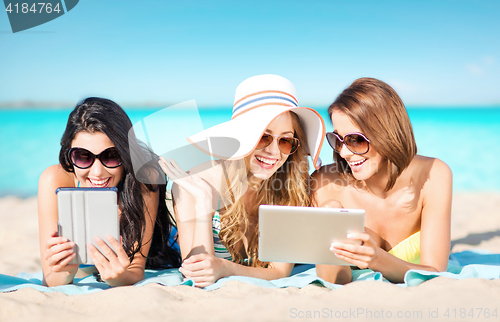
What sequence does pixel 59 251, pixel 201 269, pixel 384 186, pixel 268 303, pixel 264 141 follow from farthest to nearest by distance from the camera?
1. pixel 384 186
2. pixel 264 141
3. pixel 201 269
4. pixel 59 251
5. pixel 268 303

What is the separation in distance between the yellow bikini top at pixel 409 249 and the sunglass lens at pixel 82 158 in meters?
2.59

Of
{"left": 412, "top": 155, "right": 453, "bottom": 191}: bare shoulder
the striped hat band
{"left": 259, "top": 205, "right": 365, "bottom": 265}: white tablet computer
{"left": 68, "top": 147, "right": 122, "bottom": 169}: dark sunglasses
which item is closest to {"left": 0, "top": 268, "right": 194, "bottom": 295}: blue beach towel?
{"left": 259, "top": 205, "right": 365, "bottom": 265}: white tablet computer

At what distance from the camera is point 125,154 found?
2.75m

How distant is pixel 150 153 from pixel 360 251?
1766 mm

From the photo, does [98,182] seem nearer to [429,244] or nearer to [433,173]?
[429,244]

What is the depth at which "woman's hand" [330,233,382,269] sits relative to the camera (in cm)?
237

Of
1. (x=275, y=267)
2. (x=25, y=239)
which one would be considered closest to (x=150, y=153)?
(x=275, y=267)

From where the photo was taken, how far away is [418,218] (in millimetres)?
3201

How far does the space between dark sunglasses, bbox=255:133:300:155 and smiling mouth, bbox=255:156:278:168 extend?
10 centimetres

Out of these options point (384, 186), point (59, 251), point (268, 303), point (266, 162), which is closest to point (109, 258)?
point (59, 251)

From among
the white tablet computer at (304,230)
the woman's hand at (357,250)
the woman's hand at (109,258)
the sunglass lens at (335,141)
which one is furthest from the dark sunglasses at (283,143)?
the woman's hand at (109,258)

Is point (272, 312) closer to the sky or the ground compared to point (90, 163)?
closer to the ground

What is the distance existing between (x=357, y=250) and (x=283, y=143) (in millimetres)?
976

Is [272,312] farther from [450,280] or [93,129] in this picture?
[93,129]
